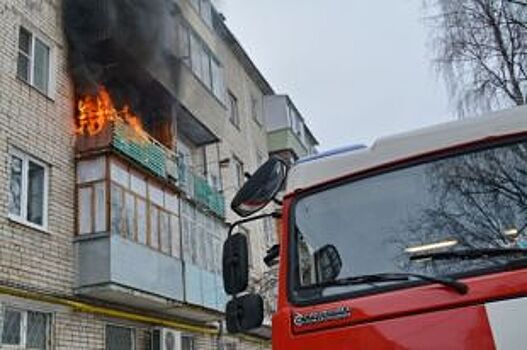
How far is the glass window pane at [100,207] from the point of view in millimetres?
11525

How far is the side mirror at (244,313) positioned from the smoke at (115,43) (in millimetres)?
10507

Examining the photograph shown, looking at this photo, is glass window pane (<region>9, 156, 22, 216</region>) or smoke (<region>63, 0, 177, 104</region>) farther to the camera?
smoke (<region>63, 0, 177, 104</region>)

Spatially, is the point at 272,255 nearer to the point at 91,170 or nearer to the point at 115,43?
the point at 91,170

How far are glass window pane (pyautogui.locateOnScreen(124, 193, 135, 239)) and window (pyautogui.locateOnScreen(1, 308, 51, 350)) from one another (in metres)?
2.10

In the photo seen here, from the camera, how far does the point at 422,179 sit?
10.2 ft

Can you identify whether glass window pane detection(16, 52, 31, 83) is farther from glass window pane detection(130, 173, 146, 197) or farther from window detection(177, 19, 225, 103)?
window detection(177, 19, 225, 103)

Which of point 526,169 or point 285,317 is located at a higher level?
point 526,169

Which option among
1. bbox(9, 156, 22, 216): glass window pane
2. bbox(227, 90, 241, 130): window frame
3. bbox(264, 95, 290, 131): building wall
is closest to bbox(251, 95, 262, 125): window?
bbox(264, 95, 290, 131): building wall

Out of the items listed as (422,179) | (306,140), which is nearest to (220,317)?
(422,179)

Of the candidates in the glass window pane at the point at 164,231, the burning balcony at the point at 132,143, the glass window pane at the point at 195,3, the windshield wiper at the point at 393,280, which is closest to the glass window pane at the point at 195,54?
the glass window pane at the point at 195,3

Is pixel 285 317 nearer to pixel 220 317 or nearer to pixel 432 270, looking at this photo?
pixel 432 270

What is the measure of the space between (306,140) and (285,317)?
88.9 ft

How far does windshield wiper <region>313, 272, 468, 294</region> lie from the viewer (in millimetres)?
2621

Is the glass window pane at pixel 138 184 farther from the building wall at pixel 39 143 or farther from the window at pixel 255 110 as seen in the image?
the window at pixel 255 110
